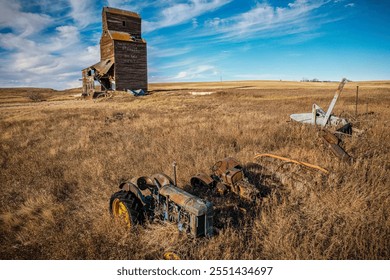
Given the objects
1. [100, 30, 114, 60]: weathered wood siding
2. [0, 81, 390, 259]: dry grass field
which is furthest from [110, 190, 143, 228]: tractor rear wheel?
[100, 30, 114, 60]: weathered wood siding

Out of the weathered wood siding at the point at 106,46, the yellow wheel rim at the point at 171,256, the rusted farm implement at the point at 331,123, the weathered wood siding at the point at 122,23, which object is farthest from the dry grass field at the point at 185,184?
the weathered wood siding at the point at 122,23

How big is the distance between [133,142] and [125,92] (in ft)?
71.6

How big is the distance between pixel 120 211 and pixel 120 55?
96.9 feet

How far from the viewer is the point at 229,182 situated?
175 inches

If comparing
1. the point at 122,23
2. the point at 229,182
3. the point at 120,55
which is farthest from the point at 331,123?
the point at 122,23

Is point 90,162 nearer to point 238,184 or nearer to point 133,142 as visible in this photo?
point 133,142

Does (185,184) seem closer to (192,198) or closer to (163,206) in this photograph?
(163,206)

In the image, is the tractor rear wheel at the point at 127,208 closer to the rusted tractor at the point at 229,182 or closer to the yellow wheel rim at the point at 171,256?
the yellow wheel rim at the point at 171,256

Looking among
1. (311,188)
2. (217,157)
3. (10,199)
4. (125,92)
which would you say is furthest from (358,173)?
(125,92)

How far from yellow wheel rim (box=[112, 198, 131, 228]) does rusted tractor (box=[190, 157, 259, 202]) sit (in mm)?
1536

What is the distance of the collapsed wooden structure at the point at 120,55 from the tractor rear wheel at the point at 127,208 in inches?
1111

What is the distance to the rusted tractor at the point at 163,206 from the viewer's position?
3.04 meters

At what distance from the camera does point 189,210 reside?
302cm

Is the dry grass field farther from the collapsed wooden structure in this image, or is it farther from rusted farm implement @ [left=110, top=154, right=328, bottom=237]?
the collapsed wooden structure
